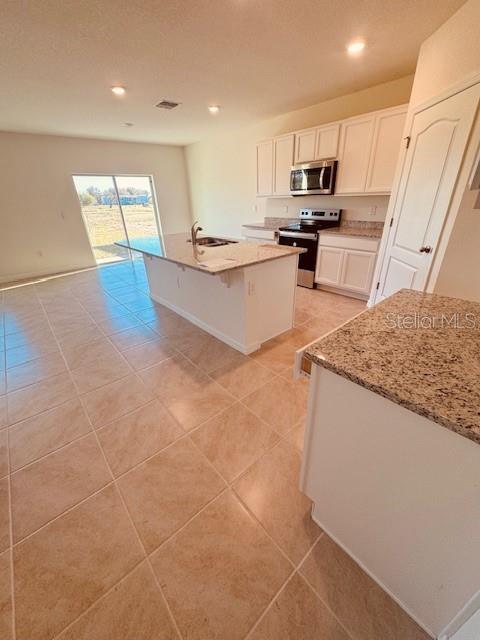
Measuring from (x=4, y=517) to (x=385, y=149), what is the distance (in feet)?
14.6

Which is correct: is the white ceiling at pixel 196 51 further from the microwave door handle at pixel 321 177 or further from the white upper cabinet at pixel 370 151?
the microwave door handle at pixel 321 177

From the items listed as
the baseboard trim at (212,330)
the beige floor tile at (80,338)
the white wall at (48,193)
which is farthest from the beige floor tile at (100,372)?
the white wall at (48,193)

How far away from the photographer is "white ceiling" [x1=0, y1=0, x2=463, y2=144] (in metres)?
1.77

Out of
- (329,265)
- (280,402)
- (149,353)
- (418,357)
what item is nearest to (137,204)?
(329,265)

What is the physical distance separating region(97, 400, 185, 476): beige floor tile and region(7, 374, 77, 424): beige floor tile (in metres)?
0.57

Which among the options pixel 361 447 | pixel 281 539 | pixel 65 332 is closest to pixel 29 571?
pixel 281 539

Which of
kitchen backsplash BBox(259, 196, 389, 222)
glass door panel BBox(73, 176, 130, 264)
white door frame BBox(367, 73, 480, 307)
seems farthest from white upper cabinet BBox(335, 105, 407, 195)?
glass door panel BBox(73, 176, 130, 264)

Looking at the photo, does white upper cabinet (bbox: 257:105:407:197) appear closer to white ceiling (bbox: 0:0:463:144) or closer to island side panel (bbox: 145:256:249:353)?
white ceiling (bbox: 0:0:463:144)

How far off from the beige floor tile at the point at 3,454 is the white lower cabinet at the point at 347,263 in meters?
3.73

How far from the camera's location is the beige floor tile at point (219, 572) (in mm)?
942

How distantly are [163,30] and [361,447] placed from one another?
3.03 metres

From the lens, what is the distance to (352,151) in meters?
3.24

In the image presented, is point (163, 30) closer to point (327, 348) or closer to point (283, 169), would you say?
point (283, 169)

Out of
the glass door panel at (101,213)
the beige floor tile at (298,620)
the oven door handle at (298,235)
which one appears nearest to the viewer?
the beige floor tile at (298,620)
